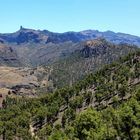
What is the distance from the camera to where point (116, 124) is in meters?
123

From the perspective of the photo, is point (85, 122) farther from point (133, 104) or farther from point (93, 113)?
point (133, 104)

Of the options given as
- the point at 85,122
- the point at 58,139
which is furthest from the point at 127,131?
the point at 58,139

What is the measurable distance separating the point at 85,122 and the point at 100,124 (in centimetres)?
549

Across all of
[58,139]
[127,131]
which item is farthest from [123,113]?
[58,139]

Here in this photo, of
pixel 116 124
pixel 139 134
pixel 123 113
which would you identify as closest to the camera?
pixel 139 134

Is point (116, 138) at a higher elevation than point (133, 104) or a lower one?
lower

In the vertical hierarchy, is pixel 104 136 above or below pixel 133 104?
below

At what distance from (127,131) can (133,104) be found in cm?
1018

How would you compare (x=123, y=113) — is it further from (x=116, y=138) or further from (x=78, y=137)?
(x=78, y=137)

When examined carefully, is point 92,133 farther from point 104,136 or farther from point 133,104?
point 133,104

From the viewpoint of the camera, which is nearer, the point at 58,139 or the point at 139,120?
the point at 139,120

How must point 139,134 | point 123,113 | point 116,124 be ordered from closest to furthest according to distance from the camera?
1. point 139,134
2. point 123,113
3. point 116,124

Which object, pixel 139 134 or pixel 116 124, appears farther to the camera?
pixel 116 124

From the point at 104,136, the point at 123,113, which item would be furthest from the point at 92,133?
the point at 123,113
